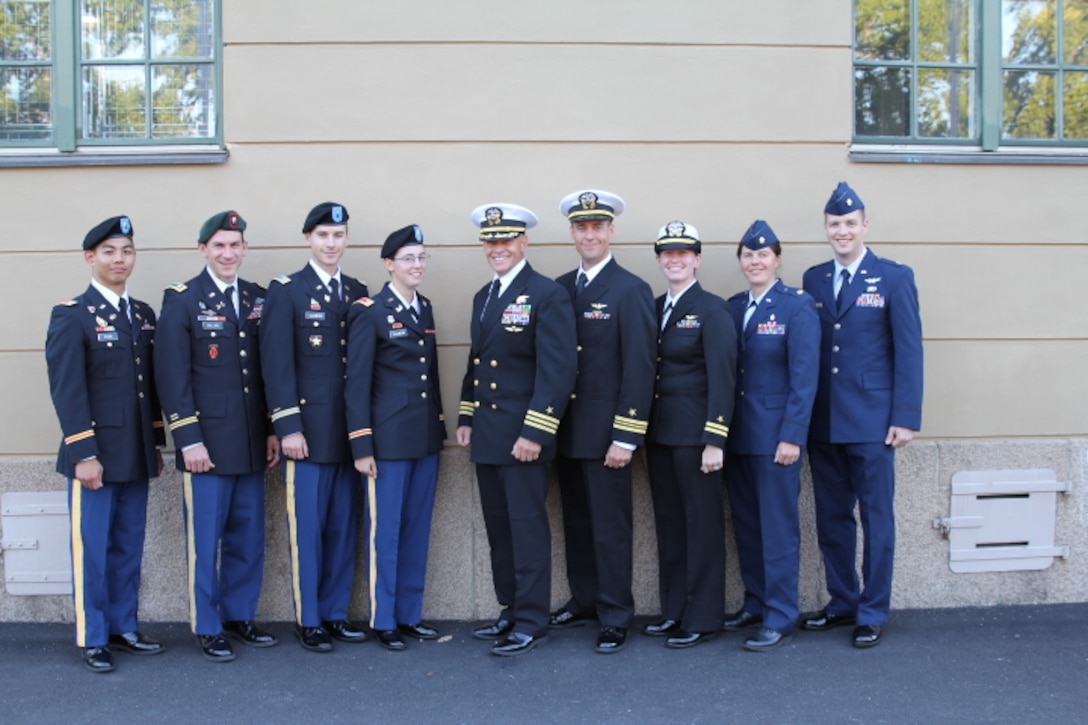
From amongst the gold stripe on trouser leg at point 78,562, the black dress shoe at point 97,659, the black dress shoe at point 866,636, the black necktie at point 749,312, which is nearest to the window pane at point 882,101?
the black necktie at point 749,312

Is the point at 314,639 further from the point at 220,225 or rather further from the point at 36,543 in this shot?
the point at 220,225

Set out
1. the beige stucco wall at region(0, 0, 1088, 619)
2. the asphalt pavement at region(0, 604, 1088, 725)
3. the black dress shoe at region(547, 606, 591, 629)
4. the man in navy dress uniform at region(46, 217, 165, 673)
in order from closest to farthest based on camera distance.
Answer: the asphalt pavement at region(0, 604, 1088, 725) → the man in navy dress uniform at region(46, 217, 165, 673) → the black dress shoe at region(547, 606, 591, 629) → the beige stucco wall at region(0, 0, 1088, 619)

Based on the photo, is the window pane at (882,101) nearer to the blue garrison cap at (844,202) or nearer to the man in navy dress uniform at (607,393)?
the blue garrison cap at (844,202)

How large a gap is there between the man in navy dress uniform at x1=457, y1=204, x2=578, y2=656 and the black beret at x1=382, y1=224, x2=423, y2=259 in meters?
0.29

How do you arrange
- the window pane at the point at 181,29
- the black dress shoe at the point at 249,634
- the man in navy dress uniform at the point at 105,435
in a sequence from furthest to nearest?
1. the window pane at the point at 181,29
2. the black dress shoe at the point at 249,634
3. the man in navy dress uniform at the point at 105,435

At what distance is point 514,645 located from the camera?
4.32m

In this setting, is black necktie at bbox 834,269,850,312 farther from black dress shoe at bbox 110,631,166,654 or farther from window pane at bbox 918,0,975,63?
black dress shoe at bbox 110,631,166,654

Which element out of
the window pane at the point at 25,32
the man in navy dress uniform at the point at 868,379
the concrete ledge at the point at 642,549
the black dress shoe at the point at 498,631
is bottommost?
the black dress shoe at the point at 498,631

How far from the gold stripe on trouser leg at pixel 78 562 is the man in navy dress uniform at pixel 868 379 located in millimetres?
3249

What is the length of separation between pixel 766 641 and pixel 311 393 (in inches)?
89.8

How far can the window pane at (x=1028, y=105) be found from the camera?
5195 millimetres

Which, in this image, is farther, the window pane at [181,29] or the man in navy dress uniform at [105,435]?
the window pane at [181,29]

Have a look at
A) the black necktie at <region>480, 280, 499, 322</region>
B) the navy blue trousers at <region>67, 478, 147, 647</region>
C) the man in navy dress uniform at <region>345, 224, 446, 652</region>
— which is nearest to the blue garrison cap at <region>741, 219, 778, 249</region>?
the black necktie at <region>480, 280, 499, 322</region>

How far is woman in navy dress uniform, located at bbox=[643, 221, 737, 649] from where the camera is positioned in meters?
4.25
